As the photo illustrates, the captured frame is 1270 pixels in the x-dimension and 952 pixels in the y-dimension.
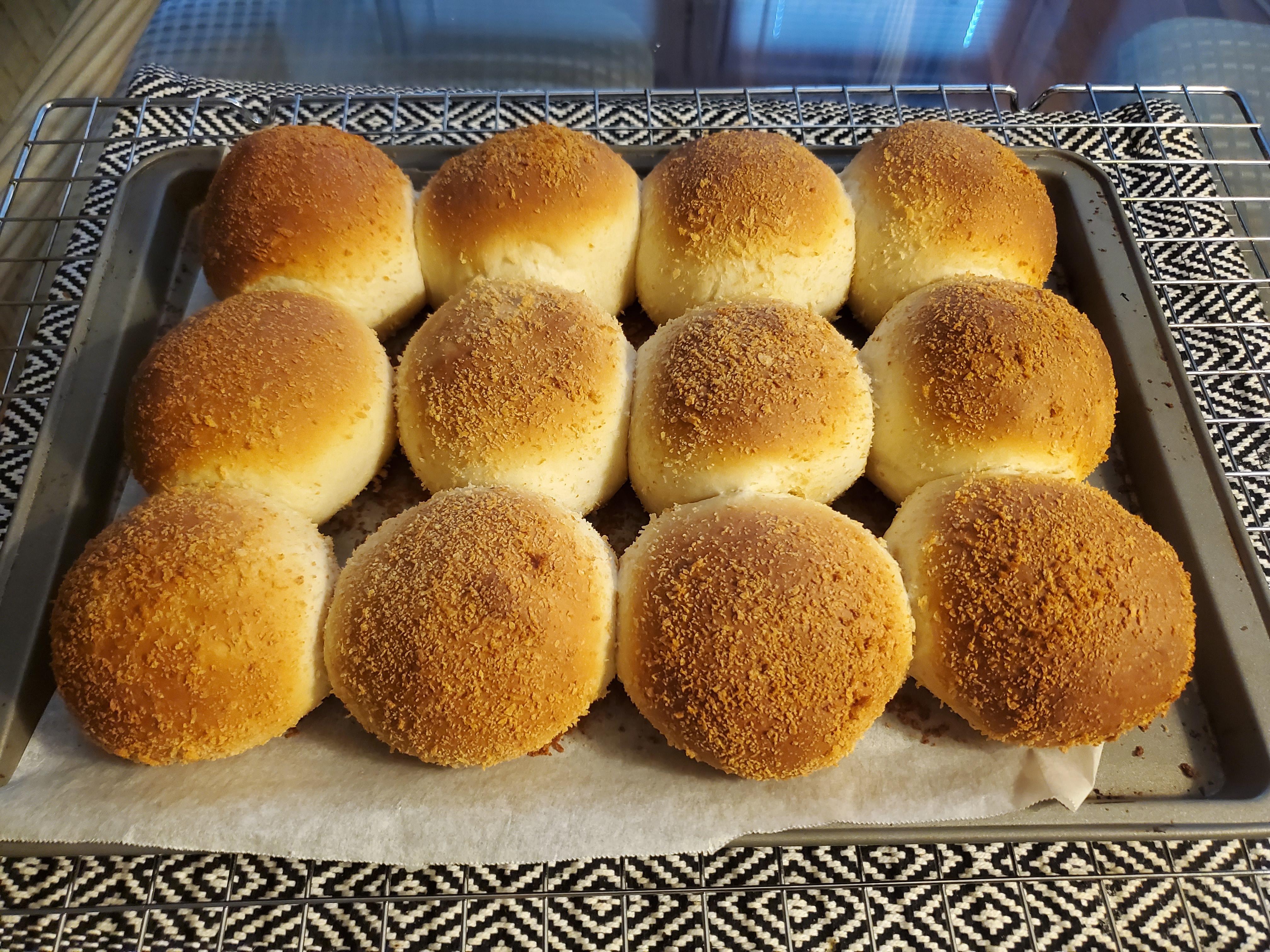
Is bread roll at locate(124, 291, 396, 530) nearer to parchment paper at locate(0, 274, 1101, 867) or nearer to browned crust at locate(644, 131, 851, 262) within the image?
parchment paper at locate(0, 274, 1101, 867)

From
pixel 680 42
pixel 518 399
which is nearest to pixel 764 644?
pixel 518 399

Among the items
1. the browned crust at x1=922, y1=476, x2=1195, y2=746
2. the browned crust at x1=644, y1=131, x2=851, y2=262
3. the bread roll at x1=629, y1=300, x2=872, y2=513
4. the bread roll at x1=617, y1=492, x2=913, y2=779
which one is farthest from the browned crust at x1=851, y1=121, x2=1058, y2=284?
the bread roll at x1=617, y1=492, x2=913, y2=779

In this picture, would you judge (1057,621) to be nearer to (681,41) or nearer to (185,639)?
(185,639)

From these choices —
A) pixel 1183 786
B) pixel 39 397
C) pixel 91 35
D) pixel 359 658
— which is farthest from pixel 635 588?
pixel 91 35

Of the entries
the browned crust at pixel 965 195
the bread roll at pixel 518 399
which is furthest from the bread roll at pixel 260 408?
the browned crust at pixel 965 195

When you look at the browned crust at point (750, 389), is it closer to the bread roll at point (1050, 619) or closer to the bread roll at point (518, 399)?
the bread roll at point (518, 399)

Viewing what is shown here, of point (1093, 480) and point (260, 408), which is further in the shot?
point (1093, 480)
